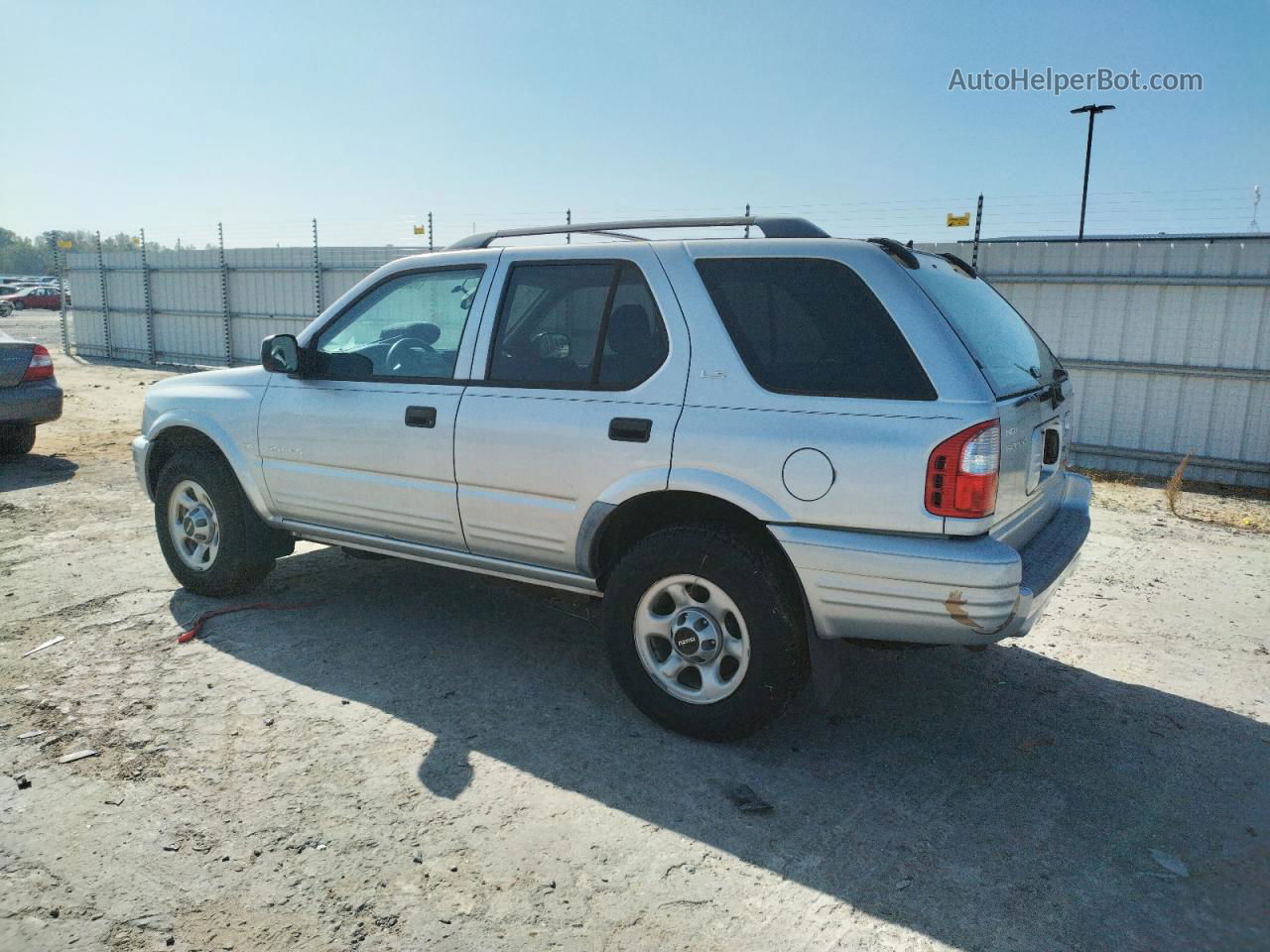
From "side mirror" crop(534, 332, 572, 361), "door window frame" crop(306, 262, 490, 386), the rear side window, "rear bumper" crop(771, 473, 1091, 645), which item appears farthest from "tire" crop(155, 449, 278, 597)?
"rear bumper" crop(771, 473, 1091, 645)

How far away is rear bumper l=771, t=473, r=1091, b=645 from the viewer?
3.02 m

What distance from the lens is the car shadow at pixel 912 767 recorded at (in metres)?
2.71

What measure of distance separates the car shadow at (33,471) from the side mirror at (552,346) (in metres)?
6.26

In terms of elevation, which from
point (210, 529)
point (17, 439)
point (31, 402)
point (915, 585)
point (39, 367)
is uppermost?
point (39, 367)

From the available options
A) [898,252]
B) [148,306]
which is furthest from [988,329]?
[148,306]

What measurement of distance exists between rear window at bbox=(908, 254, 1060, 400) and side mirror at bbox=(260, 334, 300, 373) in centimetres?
290

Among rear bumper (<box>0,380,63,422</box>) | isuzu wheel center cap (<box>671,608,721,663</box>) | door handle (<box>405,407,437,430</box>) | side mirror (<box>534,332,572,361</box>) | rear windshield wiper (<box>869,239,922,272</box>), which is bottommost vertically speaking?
isuzu wheel center cap (<box>671,608,721,663</box>)

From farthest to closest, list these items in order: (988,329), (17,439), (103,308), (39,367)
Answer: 1. (103,308)
2. (17,439)
3. (39,367)
4. (988,329)

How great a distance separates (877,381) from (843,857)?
1.54 meters

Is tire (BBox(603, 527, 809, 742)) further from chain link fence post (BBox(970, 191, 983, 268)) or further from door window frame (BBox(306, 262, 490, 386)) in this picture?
chain link fence post (BBox(970, 191, 983, 268))

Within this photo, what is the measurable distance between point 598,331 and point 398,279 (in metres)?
1.27

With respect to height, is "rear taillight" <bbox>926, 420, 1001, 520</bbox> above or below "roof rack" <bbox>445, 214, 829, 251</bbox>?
below

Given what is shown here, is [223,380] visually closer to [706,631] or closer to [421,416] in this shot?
[421,416]

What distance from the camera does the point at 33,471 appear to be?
870 cm
